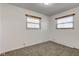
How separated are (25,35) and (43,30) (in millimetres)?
376

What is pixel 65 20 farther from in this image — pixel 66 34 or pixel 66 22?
pixel 66 34

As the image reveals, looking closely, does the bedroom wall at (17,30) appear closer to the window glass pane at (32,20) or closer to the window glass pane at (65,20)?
the window glass pane at (32,20)

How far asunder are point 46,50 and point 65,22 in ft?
2.20

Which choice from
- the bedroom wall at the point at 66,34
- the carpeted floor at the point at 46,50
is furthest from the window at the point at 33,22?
the carpeted floor at the point at 46,50

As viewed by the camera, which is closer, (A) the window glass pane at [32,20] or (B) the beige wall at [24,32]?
(B) the beige wall at [24,32]

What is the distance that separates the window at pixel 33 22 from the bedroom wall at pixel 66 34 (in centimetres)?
27

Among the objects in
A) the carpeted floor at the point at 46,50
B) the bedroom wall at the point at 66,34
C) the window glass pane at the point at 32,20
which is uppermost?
the window glass pane at the point at 32,20

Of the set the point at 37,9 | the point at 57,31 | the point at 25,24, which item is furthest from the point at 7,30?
the point at 57,31

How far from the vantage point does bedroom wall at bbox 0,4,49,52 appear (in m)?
1.58

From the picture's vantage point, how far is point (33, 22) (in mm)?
1728

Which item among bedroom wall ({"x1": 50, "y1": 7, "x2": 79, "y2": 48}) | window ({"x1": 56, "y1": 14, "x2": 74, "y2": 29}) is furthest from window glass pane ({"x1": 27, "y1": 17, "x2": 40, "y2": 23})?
window ({"x1": 56, "y1": 14, "x2": 74, "y2": 29})

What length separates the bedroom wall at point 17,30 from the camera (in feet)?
5.20

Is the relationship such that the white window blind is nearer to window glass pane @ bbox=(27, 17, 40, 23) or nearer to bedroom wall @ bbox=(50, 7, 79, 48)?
bedroom wall @ bbox=(50, 7, 79, 48)

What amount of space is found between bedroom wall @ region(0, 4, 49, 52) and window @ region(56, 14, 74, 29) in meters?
0.25
